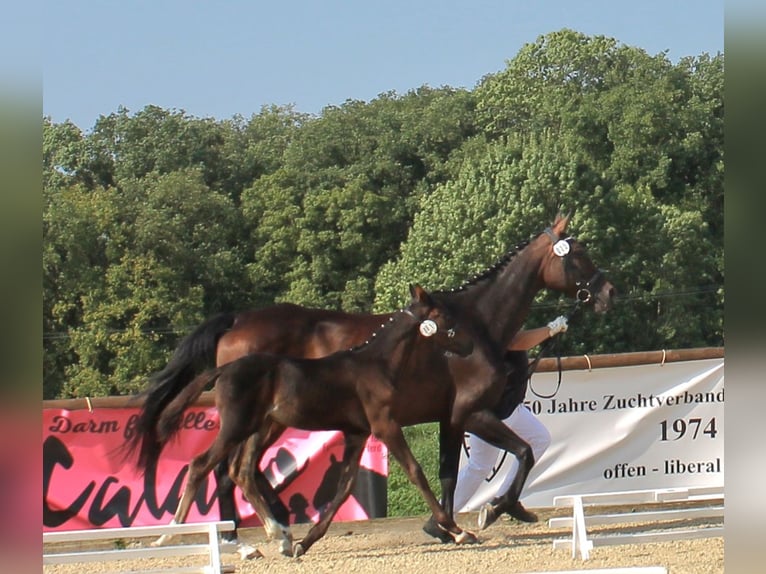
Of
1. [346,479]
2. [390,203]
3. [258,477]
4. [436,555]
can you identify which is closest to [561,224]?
[346,479]

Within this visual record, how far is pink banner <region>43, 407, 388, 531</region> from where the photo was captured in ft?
26.1

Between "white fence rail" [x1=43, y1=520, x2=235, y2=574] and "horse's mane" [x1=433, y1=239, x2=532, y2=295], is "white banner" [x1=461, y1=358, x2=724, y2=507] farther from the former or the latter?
"white fence rail" [x1=43, y1=520, x2=235, y2=574]

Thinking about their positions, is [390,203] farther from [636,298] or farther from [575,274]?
[575,274]

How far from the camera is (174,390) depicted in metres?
7.40

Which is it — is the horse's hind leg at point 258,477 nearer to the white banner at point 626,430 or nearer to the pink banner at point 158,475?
the pink banner at point 158,475

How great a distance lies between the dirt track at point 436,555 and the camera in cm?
662

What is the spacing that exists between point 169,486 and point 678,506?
13.1ft

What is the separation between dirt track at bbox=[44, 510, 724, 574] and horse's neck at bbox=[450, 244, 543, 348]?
136 centimetres

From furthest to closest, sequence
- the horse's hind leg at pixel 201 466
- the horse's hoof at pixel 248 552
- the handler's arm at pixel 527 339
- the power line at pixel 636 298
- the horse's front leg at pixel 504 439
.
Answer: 1. the power line at pixel 636 298
2. the handler's arm at pixel 527 339
3. the horse's front leg at pixel 504 439
4. the horse's hoof at pixel 248 552
5. the horse's hind leg at pixel 201 466

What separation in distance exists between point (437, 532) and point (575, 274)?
1874 millimetres

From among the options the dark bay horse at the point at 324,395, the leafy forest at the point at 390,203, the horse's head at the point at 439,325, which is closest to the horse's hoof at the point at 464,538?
the dark bay horse at the point at 324,395

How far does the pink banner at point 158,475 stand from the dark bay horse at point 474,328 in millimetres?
655
